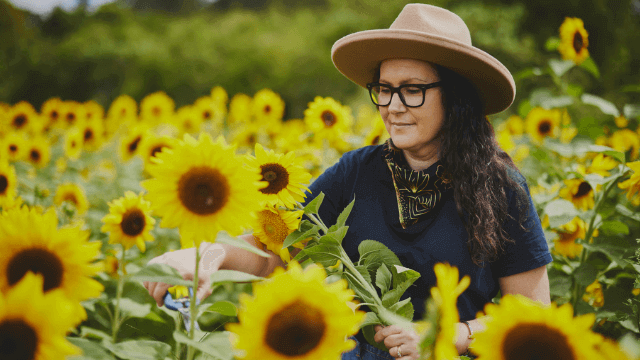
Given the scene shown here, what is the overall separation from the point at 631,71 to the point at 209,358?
597 centimetres

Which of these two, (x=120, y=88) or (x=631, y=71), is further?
(x=120, y=88)

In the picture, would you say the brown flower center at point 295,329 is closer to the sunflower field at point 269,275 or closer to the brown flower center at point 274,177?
the sunflower field at point 269,275

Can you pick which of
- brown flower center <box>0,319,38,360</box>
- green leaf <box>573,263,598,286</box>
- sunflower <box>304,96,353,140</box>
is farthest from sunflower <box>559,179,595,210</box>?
brown flower center <box>0,319,38,360</box>

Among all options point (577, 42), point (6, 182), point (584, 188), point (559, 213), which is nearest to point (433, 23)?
point (559, 213)

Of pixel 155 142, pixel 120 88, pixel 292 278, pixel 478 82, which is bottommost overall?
pixel 292 278

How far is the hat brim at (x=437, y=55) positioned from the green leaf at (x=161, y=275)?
3.48ft

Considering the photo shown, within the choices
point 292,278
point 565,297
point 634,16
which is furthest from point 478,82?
point 634,16

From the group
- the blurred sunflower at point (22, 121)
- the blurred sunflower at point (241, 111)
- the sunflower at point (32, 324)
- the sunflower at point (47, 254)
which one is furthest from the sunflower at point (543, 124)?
the blurred sunflower at point (22, 121)

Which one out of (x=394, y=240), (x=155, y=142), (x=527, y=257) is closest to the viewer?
(x=527, y=257)

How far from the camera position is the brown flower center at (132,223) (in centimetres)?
156

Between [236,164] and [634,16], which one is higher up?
[634,16]

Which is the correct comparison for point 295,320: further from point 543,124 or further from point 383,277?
point 543,124

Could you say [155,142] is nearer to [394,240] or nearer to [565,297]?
[394,240]

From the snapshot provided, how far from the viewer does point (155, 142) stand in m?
2.50
